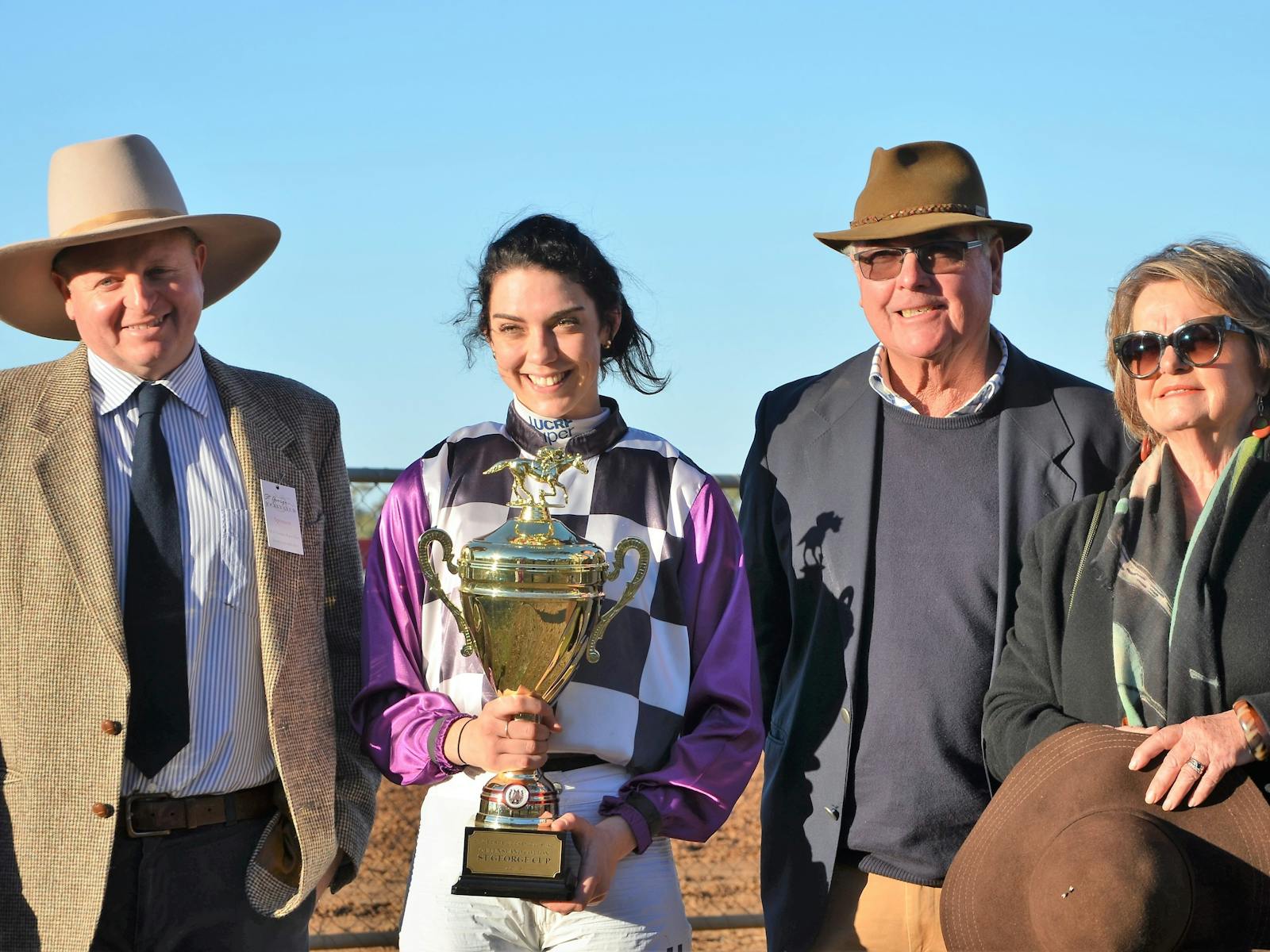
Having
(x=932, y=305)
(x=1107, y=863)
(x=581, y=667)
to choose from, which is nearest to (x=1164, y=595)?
(x=1107, y=863)

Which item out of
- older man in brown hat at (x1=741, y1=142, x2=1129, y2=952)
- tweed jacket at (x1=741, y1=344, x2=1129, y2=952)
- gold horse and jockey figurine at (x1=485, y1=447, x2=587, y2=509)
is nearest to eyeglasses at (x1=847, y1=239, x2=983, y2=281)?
older man in brown hat at (x1=741, y1=142, x2=1129, y2=952)

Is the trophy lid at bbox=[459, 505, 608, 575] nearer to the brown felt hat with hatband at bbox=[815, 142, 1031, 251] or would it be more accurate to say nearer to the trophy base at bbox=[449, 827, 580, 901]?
the trophy base at bbox=[449, 827, 580, 901]

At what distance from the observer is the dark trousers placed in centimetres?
318

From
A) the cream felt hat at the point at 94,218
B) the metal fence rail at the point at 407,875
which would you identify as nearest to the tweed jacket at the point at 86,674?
the cream felt hat at the point at 94,218

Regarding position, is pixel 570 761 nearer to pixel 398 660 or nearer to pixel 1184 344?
pixel 398 660

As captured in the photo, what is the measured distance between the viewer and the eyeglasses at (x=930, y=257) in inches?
149

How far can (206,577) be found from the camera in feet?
10.8

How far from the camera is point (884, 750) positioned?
357 centimetres

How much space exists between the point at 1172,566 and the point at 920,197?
127 centimetres

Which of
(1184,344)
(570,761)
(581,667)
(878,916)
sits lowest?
(878,916)

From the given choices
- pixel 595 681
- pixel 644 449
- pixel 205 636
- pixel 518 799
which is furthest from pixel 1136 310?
pixel 205 636

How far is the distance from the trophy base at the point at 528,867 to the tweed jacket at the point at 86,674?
1.75 ft

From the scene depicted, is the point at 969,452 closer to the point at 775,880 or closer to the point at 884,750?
the point at 884,750

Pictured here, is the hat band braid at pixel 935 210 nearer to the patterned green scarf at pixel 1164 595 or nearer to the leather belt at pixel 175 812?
the patterned green scarf at pixel 1164 595
